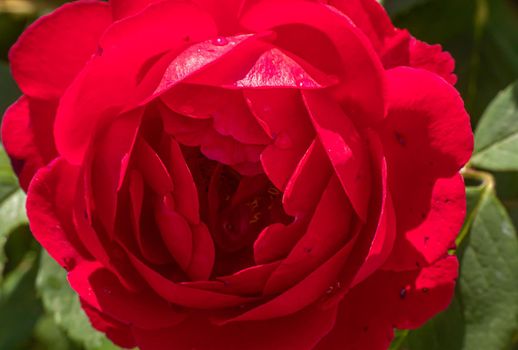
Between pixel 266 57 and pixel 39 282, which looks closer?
pixel 266 57

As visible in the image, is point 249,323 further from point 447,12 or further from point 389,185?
point 447,12

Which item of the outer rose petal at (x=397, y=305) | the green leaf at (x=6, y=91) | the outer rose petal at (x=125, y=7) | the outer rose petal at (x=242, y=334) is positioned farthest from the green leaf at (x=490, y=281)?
the green leaf at (x=6, y=91)

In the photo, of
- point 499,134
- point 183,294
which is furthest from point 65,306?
point 499,134

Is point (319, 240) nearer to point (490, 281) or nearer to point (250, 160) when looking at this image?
point (250, 160)

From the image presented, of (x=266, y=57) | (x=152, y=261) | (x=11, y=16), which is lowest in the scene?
(x=11, y=16)

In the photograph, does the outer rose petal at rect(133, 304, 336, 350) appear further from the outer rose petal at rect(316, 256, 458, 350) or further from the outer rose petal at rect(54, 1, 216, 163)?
the outer rose petal at rect(54, 1, 216, 163)

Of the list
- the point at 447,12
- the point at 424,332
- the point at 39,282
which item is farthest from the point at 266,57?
the point at 447,12

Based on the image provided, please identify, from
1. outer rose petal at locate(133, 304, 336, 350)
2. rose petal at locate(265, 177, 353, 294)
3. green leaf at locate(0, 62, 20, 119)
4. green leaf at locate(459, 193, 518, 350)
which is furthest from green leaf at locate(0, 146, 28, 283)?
green leaf at locate(459, 193, 518, 350)

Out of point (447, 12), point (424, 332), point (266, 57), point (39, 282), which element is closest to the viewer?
point (266, 57)
